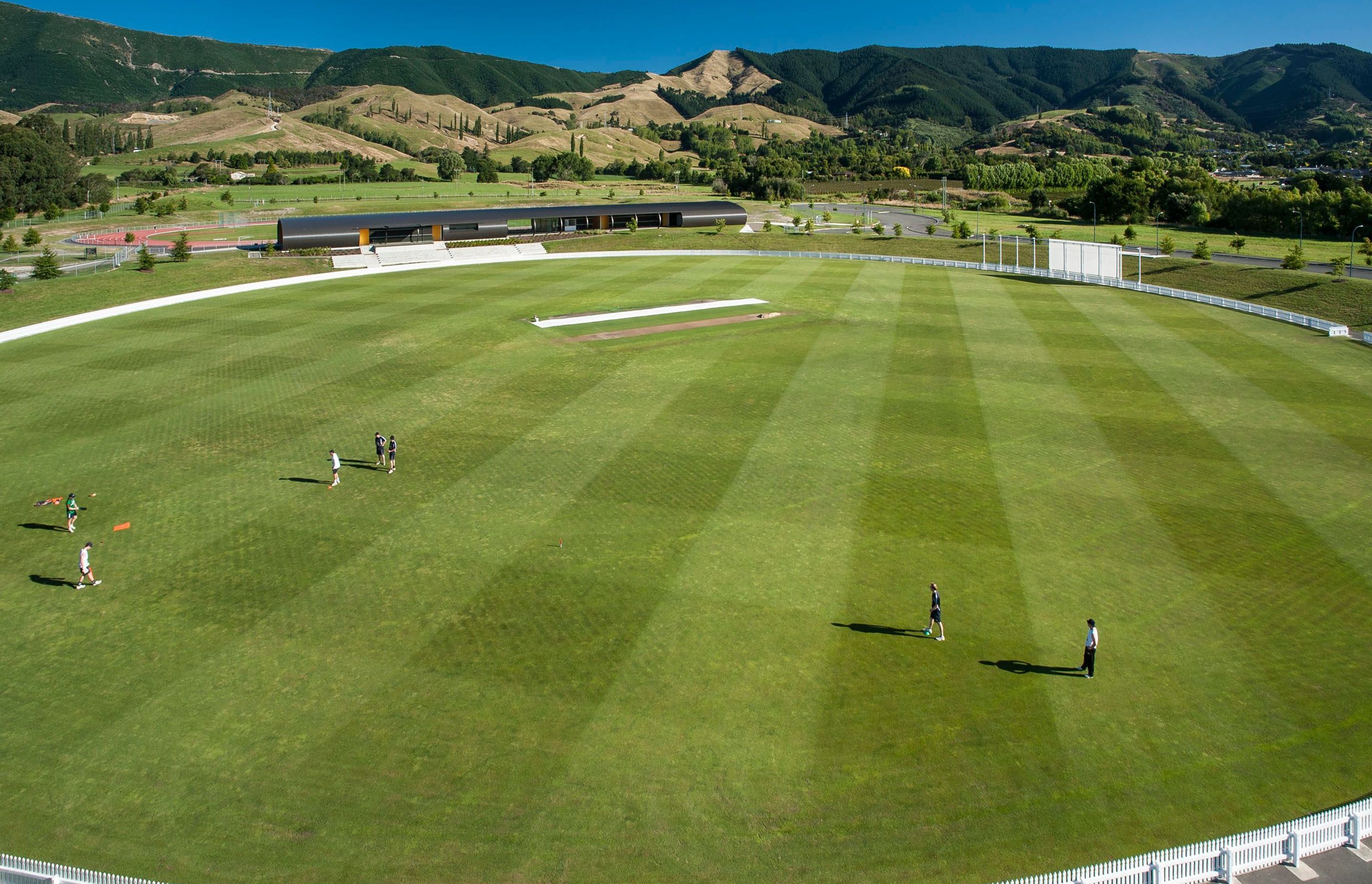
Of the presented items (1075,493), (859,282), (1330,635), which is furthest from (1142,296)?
(1330,635)

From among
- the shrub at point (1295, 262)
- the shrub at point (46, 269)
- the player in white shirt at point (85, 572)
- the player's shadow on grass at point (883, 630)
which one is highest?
the shrub at point (46, 269)

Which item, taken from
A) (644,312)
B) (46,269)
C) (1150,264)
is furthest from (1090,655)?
(46,269)

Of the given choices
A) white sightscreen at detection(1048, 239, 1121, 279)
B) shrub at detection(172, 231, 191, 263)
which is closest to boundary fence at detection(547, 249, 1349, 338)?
white sightscreen at detection(1048, 239, 1121, 279)

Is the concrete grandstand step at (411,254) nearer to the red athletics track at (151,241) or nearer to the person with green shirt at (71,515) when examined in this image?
the red athletics track at (151,241)

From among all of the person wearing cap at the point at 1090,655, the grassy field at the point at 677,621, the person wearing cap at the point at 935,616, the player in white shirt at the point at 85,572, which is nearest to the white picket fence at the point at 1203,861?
the grassy field at the point at 677,621

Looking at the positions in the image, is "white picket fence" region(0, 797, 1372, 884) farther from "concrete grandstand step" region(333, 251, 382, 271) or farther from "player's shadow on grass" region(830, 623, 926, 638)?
"concrete grandstand step" region(333, 251, 382, 271)

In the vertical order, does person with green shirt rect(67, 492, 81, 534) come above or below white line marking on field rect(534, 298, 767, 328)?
below

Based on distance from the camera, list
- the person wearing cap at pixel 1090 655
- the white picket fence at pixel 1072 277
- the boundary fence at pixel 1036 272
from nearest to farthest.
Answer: the person wearing cap at pixel 1090 655 → the white picket fence at pixel 1072 277 → the boundary fence at pixel 1036 272

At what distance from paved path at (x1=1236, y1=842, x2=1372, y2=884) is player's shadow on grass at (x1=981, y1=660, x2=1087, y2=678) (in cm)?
542

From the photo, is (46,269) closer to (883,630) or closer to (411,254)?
→ (411,254)

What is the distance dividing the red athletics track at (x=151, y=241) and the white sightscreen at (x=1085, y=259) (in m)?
76.4

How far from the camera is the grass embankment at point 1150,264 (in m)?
55.7

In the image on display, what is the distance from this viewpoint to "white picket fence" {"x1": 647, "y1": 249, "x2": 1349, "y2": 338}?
52.8m

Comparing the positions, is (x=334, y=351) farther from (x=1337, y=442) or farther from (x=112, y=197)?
(x=112, y=197)
